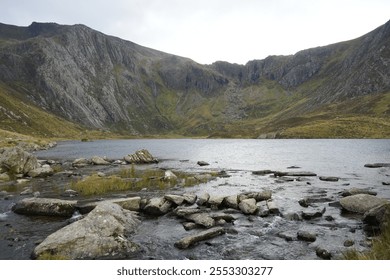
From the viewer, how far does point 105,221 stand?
63.1 feet

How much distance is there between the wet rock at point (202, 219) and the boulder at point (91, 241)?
5.38 meters

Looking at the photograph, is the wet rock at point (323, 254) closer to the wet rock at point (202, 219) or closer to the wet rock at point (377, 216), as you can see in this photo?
the wet rock at point (377, 216)

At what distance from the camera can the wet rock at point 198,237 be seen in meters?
18.2

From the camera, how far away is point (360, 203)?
85.1 feet

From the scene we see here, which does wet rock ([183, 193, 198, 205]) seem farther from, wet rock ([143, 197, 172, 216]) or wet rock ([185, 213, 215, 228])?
wet rock ([185, 213, 215, 228])

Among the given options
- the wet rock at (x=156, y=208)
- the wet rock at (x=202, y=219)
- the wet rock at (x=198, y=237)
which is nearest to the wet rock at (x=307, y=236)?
the wet rock at (x=198, y=237)

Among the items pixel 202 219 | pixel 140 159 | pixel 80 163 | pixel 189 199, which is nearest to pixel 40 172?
pixel 80 163

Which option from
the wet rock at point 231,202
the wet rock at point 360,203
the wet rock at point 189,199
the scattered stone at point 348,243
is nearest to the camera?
the scattered stone at point 348,243

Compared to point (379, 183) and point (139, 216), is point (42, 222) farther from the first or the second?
point (379, 183)

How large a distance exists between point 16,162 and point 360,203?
46.2 metres

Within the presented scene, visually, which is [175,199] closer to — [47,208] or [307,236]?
[47,208]

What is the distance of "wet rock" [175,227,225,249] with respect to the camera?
18.2m

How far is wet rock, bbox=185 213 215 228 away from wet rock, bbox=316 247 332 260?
7.71 m

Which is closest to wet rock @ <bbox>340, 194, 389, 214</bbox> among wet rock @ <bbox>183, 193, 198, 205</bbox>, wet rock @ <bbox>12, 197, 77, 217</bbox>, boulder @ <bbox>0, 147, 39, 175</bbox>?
wet rock @ <bbox>183, 193, 198, 205</bbox>
